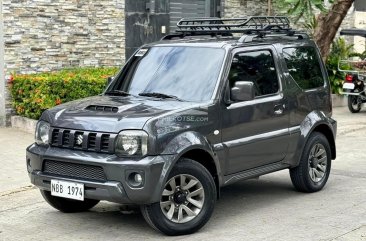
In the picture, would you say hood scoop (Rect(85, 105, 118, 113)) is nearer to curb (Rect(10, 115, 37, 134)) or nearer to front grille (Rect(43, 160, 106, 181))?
front grille (Rect(43, 160, 106, 181))

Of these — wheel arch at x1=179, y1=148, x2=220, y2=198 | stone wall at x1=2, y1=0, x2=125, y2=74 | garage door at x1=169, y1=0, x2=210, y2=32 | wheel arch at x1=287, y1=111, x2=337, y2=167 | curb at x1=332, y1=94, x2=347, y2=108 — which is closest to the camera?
wheel arch at x1=179, y1=148, x2=220, y2=198

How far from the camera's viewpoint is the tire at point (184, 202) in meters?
6.55

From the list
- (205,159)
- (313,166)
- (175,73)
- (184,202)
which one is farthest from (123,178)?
(313,166)

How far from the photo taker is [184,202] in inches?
266

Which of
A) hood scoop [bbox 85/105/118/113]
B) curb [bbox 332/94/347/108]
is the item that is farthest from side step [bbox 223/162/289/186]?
curb [bbox 332/94/347/108]

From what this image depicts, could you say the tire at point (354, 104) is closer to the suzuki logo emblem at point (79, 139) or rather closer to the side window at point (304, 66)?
the side window at point (304, 66)

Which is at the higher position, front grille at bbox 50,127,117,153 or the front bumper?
front grille at bbox 50,127,117,153

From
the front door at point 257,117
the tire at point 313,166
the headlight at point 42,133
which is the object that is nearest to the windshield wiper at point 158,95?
the front door at point 257,117

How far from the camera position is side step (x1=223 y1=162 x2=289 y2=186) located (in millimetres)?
7320

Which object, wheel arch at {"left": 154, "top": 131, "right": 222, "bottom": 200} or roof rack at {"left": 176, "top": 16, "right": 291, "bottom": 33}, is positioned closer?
wheel arch at {"left": 154, "top": 131, "right": 222, "bottom": 200}

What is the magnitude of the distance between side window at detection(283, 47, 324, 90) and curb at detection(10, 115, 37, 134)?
5733 mm

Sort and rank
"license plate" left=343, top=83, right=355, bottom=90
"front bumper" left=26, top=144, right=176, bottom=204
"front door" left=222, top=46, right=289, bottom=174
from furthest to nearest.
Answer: "license plate" left=343, top=83, right=355, bottom=90 → "front door" left=222, top=46, right=289, bottom=174 → "front bumper" left=26, top=144, right=176, bottom=204

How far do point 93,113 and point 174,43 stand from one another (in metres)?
1.54

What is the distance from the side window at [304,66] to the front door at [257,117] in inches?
12.5
